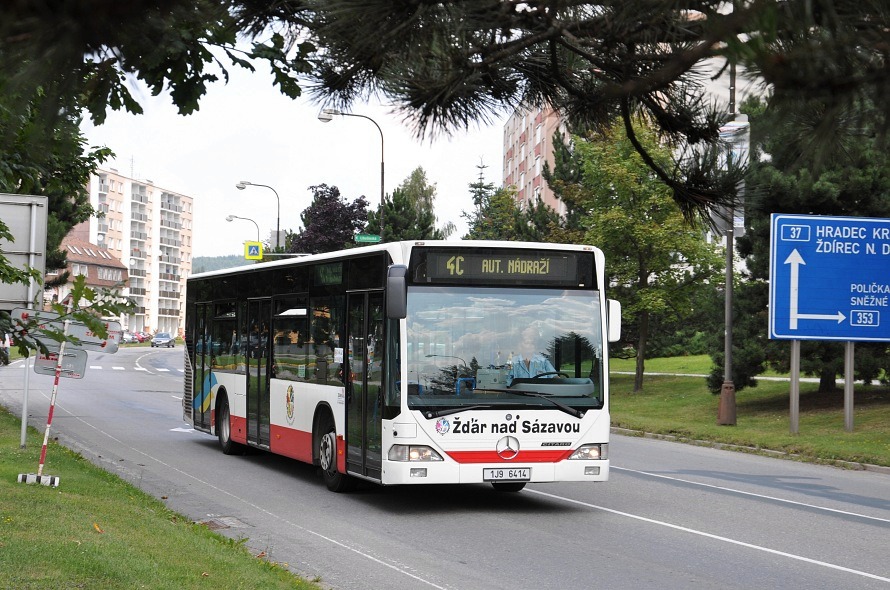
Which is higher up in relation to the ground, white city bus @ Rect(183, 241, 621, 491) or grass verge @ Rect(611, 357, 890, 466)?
white city bus @ Rect(183, 241, 621, 491)

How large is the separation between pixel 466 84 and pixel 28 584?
14.3 ft

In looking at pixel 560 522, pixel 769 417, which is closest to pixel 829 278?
pixel 769 417

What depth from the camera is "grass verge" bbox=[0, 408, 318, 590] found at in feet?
25.3

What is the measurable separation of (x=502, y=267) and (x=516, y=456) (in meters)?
2.07

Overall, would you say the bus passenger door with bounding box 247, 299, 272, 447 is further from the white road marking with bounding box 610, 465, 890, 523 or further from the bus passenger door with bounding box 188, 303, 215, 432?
the white road marking with bounding box 610, 465, 890, 523

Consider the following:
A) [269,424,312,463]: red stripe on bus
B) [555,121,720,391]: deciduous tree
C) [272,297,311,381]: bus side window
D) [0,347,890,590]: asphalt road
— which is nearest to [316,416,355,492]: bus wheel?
[0,347,890,590]: asphalt road

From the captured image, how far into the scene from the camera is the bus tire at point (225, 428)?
61.9 feet

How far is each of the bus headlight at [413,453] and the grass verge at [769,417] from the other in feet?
34.4

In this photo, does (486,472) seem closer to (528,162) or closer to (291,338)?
(291,338)

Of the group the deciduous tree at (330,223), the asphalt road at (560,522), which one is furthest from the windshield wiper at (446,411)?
A: the deciduous tree at (330,223)

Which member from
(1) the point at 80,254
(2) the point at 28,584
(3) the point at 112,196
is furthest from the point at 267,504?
(3) the point at 112,196

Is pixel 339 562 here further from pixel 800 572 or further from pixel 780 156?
pixel 780 156

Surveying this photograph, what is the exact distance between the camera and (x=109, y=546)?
28.8 ft

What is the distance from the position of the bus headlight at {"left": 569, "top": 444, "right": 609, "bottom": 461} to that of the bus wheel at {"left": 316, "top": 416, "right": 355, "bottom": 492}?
2.98 m
